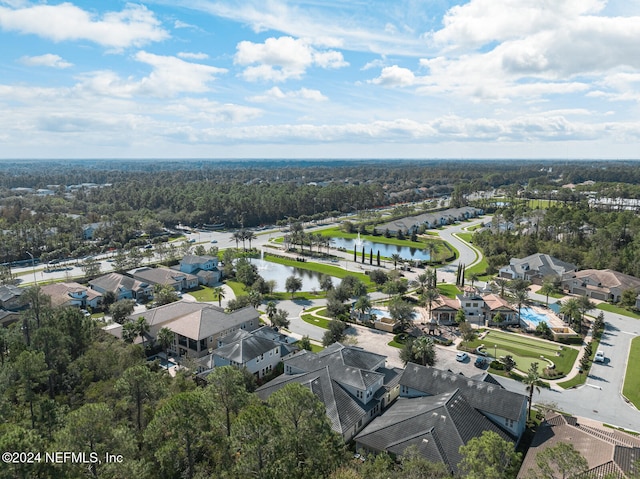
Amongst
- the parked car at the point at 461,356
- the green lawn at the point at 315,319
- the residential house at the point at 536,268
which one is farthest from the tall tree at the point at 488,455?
the residential house at the point at 536,268

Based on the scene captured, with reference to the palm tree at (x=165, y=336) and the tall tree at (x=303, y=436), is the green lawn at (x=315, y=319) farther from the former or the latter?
the tall tree at (x=303, y=436)

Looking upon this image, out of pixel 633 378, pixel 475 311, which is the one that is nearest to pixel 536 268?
pixel 475 311

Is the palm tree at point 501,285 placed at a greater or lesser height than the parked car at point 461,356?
greater

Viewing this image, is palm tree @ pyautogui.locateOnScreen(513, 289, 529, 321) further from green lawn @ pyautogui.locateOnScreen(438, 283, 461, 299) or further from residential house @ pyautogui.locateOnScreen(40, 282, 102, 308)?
residential house @ pyautogui.locateOnScreen(40, 282, 102, 308)

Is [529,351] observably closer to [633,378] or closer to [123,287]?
[633,378]

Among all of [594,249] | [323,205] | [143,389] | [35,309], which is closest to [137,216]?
[323,205]
